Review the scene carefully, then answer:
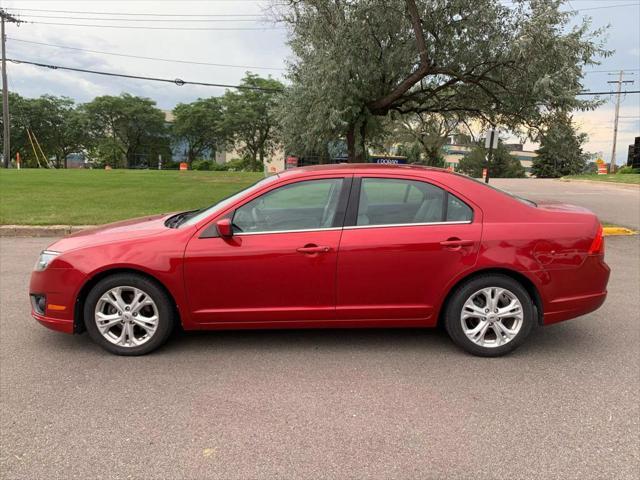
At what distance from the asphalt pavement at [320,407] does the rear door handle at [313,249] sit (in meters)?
0.87

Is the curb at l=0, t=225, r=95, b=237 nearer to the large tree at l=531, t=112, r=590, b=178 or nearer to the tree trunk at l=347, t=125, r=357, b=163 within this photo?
the tree trunk at l=347, t=125, r=357, b=163

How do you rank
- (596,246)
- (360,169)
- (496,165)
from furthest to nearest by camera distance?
(496,165) < (360,169) < (596,246)

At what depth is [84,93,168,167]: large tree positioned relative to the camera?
54.6m

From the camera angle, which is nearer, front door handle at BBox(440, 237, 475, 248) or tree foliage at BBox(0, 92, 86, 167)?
front door handle at BBox(440, 237, 475, 248)

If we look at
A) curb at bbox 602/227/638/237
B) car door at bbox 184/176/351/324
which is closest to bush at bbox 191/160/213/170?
curb at bbox 602/227/638/237

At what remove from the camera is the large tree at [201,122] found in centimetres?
5325

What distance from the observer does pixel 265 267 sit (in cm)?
379

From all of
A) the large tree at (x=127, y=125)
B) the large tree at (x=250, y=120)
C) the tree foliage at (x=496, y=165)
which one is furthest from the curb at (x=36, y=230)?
the tree foliage at (x=496, y=165)

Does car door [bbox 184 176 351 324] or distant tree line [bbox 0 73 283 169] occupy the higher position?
distant tree line [bbox 0 73 283 169]

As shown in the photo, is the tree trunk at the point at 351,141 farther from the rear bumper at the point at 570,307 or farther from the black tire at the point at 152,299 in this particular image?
the black tire at the point at 152,299

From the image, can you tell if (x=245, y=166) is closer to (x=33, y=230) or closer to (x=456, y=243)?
(x=33, y=230)

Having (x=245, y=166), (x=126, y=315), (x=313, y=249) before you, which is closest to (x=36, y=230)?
(x=126, y=315)

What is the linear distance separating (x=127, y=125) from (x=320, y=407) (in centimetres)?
5972

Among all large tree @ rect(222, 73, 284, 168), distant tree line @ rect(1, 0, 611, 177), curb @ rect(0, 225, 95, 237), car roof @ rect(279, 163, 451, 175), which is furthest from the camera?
large tree @ rect(222, 73, 284, 168)
